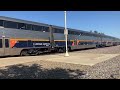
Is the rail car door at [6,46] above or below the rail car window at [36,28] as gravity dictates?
below

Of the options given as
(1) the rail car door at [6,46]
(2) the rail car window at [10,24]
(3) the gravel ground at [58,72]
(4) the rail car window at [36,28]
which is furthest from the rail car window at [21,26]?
(3) the gravel ground at [58,72]

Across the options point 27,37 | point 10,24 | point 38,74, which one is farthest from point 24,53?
point 38,74

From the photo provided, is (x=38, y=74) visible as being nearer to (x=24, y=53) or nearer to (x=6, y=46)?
(x=6, y=46)

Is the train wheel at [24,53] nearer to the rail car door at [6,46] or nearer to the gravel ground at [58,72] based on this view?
the rail car door at [6,46]

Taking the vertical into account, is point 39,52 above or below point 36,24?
below

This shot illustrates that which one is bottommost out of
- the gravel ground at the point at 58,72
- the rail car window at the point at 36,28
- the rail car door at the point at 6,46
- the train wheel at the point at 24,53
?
the gravel ground at the point at 58,72

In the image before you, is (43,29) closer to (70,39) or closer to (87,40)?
(70,39)

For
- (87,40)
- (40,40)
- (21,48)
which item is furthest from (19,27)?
(87,40)
